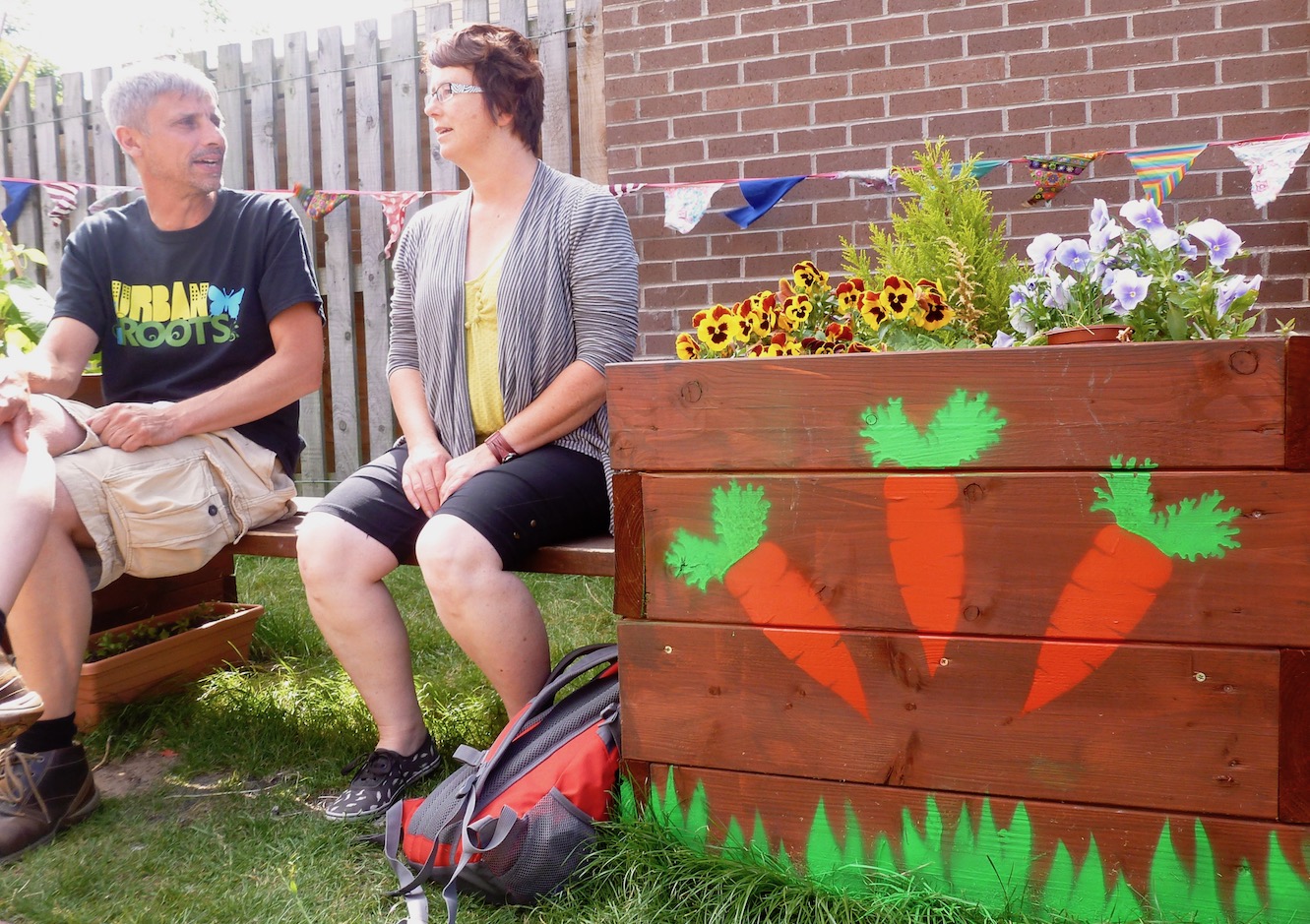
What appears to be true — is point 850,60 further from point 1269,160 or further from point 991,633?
point 991,633

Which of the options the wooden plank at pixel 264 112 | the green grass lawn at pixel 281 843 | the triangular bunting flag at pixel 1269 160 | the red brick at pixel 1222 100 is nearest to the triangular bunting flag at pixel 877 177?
the red brick at pixel 1222 100

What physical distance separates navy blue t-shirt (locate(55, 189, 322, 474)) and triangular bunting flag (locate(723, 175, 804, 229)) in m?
1.72

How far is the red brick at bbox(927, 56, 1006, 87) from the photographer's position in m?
3.87

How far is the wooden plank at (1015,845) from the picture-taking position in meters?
1.66

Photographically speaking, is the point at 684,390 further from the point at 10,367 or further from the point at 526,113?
the point at 10,367

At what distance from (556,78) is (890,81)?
133cm

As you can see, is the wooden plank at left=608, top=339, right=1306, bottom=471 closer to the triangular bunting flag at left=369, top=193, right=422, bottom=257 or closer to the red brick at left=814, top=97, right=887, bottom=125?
the red brick at left=814, top=97, right=887, bottom=125

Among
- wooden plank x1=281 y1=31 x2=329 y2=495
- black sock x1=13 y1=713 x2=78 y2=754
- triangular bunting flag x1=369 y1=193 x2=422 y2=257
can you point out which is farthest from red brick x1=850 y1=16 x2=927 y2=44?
black sock x1=13 y1=713 x2=78 y2=754

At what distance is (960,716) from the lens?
1775mm

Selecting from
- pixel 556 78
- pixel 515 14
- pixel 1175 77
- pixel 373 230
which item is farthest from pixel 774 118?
pixel 373 230

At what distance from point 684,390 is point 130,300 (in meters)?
1.75

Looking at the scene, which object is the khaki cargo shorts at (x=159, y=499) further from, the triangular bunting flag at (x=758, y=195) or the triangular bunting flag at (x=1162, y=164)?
the triangular bunting flag at (x=1162, y=164)

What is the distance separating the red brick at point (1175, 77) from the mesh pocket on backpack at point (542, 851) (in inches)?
123

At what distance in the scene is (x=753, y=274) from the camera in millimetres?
4242
